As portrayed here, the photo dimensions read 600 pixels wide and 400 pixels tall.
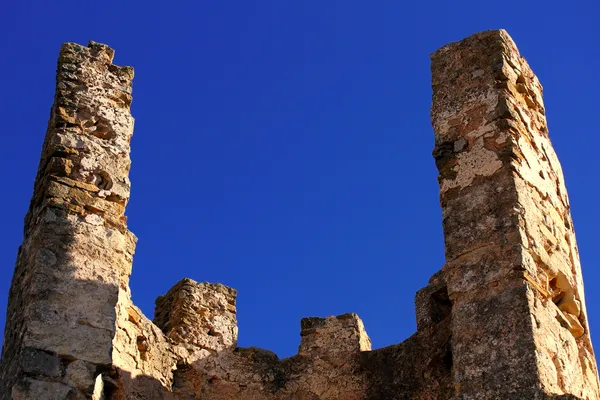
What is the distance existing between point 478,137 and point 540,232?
0.99 meters

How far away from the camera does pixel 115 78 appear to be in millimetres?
10344

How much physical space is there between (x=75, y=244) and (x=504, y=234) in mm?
3315

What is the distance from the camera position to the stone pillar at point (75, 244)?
842 centimetres

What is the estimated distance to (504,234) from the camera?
9031 mm

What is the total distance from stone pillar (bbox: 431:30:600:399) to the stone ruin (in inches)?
0.5

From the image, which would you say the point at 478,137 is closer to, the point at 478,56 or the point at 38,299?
the point at 478,56

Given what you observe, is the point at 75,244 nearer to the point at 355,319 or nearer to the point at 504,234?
the point at 504,234

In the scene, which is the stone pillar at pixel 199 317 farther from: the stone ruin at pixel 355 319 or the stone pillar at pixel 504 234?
the stone pillar at pixel 504 234

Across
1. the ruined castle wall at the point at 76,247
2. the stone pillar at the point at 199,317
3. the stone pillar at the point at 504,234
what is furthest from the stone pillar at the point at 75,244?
the stone pillar at the point at 504,234

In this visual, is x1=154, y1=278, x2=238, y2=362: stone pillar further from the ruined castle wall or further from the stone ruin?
the ruined castle wall

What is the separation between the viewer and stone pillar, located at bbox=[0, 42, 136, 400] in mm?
8422

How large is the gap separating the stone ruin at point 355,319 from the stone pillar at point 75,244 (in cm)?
1

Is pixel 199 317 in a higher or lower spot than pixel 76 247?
higher

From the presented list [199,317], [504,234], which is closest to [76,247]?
[199,317]
